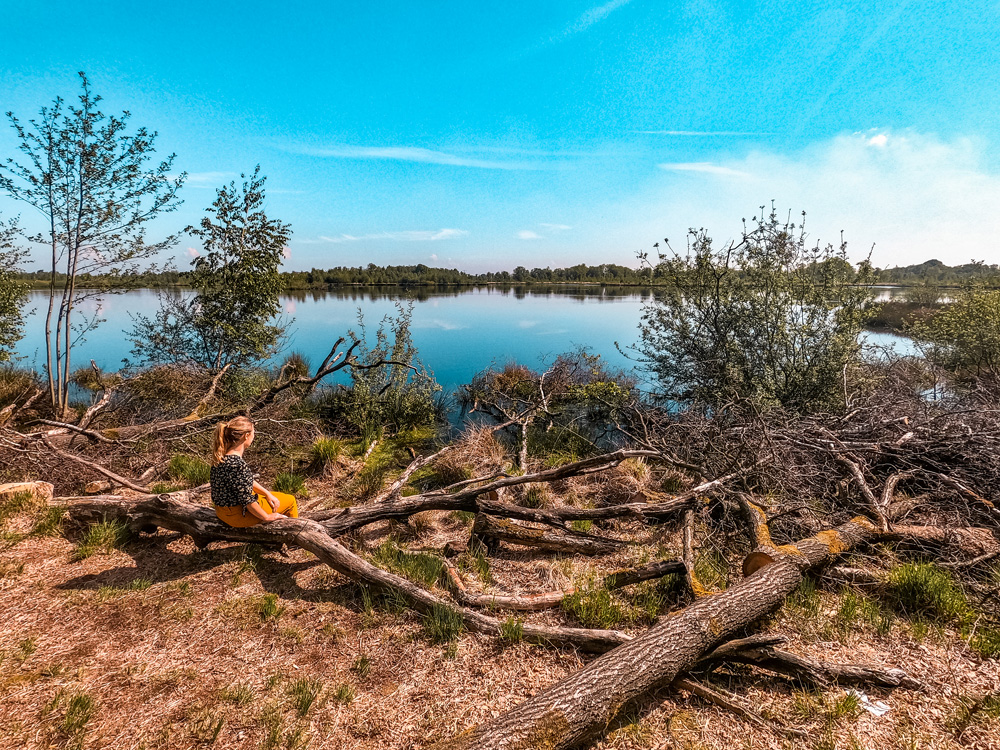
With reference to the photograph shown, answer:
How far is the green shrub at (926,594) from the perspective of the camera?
11.7 feet

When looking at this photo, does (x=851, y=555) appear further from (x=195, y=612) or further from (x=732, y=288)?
(x=732, y=288)

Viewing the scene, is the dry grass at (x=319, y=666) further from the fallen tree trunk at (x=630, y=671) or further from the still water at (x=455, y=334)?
the still water at (x=455, y=334)

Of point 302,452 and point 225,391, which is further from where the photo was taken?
point 225,391

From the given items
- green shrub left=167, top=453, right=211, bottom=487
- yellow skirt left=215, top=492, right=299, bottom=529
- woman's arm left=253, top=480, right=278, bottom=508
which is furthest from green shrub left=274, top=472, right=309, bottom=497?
woman's arm left=253, top=480, right=278, bottom=508

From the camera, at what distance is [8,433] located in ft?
19.0

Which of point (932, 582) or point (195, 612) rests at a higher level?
point (932, 582)

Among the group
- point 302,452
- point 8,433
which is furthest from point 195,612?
point 8,433

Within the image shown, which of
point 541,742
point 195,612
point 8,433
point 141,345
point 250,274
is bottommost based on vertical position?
point 195,612

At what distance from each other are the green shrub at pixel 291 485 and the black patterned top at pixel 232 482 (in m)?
2.39

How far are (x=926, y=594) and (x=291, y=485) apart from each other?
7.37m

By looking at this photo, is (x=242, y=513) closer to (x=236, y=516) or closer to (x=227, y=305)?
(x=236, y=516)

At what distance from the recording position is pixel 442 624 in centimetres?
350

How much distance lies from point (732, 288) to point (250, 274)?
11.2m

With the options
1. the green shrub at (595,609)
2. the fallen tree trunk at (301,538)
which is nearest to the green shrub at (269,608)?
the fallen tree trunk at (301,538)
